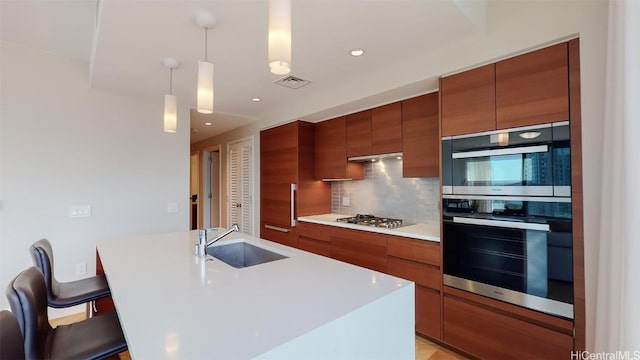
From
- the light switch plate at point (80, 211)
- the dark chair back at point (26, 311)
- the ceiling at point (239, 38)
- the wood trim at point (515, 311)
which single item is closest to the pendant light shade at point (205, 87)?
the ceiling at point (239, 38)

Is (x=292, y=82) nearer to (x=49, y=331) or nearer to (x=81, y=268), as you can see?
(x=49, y=331)

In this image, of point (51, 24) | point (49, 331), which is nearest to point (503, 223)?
point (49, 331)

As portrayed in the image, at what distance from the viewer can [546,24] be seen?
5.69 ft

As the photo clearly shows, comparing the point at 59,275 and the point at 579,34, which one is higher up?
the point at 579,34

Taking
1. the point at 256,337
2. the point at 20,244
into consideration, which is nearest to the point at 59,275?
the point at 20,244

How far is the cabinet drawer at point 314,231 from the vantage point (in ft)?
10.6

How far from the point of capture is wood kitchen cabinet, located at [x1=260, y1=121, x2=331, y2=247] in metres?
3.71

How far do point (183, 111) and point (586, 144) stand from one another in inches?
153

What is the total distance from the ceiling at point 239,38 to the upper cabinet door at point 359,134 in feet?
0.38

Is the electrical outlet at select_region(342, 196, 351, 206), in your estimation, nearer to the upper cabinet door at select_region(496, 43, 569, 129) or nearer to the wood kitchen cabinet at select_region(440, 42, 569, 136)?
the wood kitchen cabinet at select_region(440, 42, 569, 136)

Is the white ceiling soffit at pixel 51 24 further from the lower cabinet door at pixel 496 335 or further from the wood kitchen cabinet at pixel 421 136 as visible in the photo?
the lower cabinet door at pixel 496 335

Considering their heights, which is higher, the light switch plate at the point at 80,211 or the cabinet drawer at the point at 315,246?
the light switch plate at the point at 80,211

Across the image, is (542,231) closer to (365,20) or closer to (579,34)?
(579,34)

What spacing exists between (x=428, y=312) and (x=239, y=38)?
255cm
